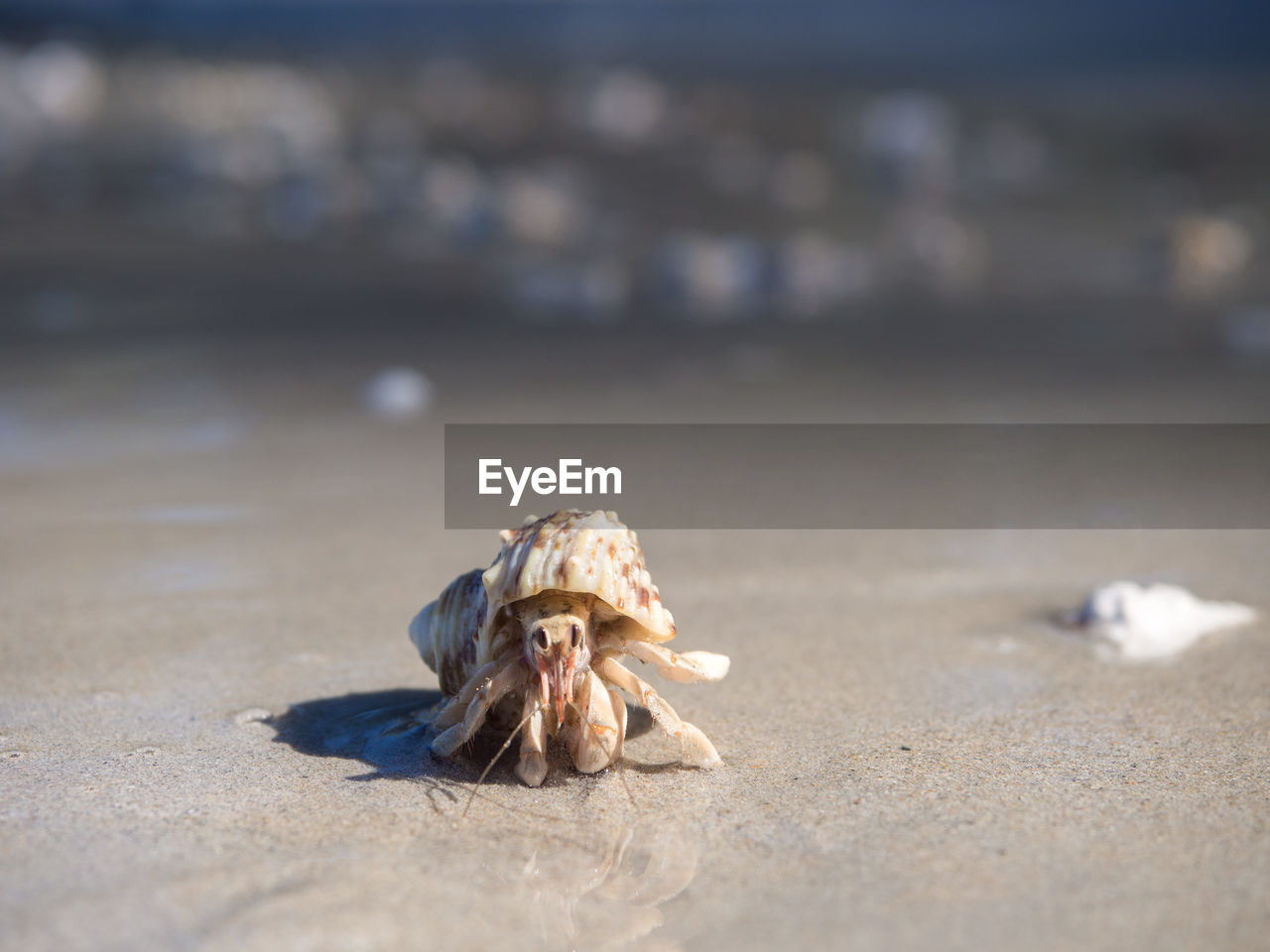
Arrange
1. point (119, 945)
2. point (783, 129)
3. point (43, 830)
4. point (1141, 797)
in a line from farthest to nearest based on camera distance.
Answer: point (783, 129), point (1141, 797), point (43, 830), point (119, 945)

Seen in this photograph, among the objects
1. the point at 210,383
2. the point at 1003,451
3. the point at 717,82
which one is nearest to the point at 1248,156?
the point at 717,82

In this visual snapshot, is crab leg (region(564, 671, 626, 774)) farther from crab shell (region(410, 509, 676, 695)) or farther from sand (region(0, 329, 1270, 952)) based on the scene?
crab shell (region(410, 509, 676, 695))

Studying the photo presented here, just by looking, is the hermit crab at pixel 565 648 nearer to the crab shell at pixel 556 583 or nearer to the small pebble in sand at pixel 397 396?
the crab shell at pixel 556 583

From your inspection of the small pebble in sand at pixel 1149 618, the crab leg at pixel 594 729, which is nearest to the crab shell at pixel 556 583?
the crab leg at pixel 594 729

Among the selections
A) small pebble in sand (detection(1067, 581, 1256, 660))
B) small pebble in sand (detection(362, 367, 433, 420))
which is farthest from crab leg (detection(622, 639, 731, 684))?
small pebble in sand (detection(362, 367, 433, 420))

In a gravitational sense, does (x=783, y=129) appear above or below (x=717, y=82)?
below

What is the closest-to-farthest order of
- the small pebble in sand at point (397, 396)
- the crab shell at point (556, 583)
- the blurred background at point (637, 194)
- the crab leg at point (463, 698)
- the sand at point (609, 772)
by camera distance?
the sand at point (609, 772) < the crab shell at point (556, 583) < the crab leg at point (463, 698) < the small pebble in sand at point (397, 396) < the blurred background at point (637, 194)

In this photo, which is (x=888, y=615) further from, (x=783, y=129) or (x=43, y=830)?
(x=783, y=129)
